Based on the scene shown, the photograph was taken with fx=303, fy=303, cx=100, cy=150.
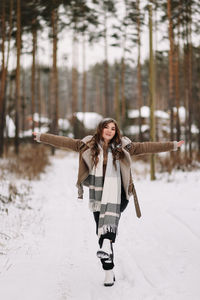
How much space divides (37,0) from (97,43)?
31.0 feet

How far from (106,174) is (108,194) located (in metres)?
0.22

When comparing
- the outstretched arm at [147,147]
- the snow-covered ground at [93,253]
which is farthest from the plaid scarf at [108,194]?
the snow-covered ground at [93,253]

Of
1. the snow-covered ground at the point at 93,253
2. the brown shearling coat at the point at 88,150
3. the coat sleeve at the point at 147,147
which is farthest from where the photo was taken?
the coat sleeve at the point at 147,147

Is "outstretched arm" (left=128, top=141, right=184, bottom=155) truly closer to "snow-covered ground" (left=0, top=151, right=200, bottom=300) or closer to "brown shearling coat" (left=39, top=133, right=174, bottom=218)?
"brown shearling coat" (left=39, top=133, right=174, bottom=218)

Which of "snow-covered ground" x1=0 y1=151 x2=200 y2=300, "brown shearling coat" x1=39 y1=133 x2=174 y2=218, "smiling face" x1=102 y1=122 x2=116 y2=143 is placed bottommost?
"snow-covered ground" x1=0 y1=151 x2=200 y2=300

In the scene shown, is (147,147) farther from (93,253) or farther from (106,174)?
(93,253)

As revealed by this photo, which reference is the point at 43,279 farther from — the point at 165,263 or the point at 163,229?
the point at 163,229

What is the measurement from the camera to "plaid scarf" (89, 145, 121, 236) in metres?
3.31

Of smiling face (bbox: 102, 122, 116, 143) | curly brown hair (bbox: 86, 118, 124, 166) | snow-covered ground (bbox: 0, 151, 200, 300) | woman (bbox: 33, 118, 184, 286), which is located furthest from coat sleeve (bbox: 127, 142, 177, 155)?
snow-covered ground (bbox: 0, 151, 200, 300)

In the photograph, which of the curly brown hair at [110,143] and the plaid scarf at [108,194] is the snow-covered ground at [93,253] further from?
the curly brown hair at [110,143]

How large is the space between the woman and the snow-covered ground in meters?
0.41

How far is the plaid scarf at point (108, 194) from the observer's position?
3.31 meters

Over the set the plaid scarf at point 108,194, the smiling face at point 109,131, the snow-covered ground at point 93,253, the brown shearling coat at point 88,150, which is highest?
the smiling face at point 109,131

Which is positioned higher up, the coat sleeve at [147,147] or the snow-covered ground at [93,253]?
the coat sleeve at [147,147]
